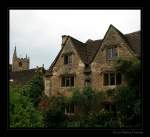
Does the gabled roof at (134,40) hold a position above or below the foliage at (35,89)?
above

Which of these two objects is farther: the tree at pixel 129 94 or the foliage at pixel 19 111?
the tree at pixel 129 94

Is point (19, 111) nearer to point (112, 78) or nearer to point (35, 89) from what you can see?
point (112, 78)

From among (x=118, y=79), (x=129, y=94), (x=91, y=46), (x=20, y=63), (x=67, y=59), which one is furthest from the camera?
(x=20, y=63)

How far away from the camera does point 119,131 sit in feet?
5.82

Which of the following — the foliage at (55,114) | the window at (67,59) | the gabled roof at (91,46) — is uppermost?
the gabled roof at (91,46)

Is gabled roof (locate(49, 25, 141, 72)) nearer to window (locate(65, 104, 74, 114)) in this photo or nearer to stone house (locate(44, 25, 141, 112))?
stone house (locate(44, 25, 141, 112))

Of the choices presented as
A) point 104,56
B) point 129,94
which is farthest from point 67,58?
point 129,94

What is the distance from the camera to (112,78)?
40.2ft

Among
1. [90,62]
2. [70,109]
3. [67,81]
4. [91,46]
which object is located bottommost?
[70,109]

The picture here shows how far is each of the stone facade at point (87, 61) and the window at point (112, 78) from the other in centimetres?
7

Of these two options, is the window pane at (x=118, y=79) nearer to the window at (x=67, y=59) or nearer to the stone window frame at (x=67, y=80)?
the stone window frame at (x=67, y=80)

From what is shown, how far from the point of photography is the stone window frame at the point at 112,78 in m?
11.9

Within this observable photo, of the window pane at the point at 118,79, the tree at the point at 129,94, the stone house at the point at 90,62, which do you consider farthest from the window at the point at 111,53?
the window pane at the point at 118,79
